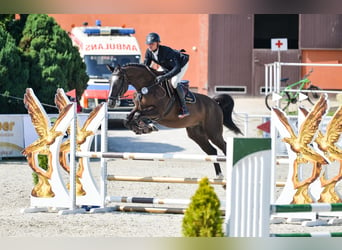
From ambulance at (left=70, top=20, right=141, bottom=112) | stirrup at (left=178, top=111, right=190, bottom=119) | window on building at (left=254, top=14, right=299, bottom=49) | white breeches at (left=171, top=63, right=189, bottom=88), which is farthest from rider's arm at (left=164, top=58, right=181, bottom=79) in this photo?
window on building at (left=254, top=14, right=299, bottom=49)

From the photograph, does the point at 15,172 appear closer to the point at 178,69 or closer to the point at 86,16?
the point at 178,69

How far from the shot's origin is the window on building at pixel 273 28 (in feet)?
75.4

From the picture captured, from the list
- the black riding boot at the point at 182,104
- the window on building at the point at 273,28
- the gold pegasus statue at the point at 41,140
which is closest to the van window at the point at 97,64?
the window on building at the point at 273,28

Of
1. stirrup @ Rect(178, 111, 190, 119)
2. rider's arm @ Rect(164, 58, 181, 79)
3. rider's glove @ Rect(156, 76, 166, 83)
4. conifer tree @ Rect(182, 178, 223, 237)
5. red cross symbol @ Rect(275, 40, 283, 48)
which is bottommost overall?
conifer tree @ Rect(182, 178, 223, 237)

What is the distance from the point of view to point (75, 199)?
8.13 metres

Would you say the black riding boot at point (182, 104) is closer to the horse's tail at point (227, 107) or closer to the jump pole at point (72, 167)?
the horse's tail at point (227, 107)

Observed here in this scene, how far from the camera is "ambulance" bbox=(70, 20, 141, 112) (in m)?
17.1

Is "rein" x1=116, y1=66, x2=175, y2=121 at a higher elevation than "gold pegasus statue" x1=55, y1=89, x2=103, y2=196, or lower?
higher

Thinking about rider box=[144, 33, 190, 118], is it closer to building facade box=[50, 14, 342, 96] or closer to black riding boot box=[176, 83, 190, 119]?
black riding boot box=[176, 83, 190, 119]

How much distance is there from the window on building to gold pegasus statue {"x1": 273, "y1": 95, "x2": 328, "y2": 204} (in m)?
15.7

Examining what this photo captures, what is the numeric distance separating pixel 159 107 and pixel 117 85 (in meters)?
0.62

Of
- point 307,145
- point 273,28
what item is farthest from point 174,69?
point 273,28

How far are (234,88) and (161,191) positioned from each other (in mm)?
13208

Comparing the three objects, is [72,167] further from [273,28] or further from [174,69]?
[273,28]
